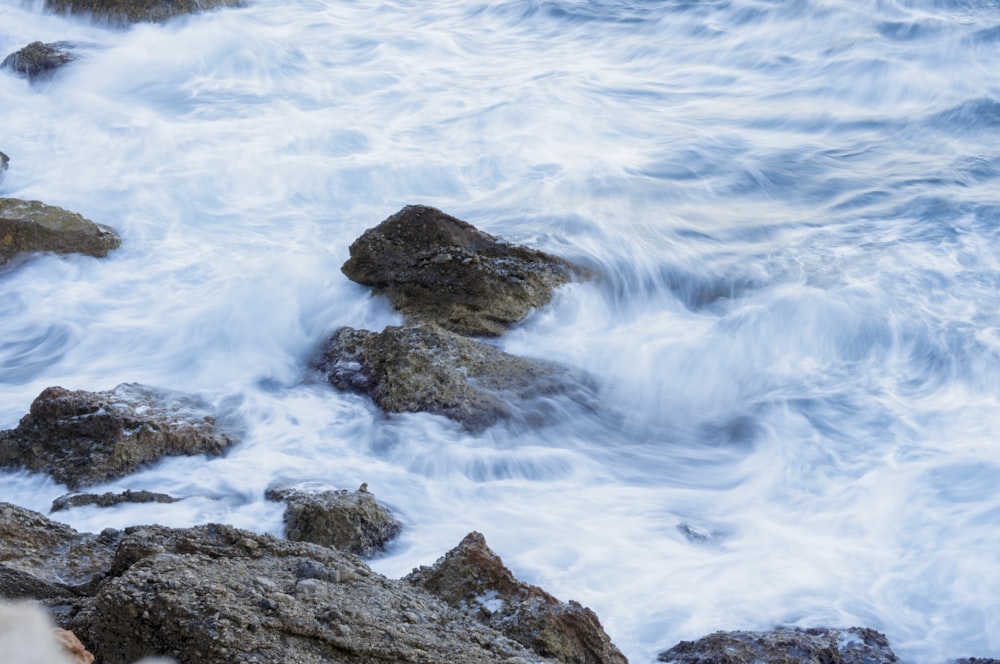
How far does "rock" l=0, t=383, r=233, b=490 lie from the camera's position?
442cm

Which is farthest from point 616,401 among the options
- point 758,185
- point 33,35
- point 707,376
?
point 33,35

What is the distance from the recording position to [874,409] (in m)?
5.68

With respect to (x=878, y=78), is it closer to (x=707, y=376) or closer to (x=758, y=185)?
(x=758, y=185)

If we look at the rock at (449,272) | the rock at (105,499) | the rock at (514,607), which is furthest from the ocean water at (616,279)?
the rock at (514,607)

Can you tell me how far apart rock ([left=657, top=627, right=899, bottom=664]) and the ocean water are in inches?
9.0

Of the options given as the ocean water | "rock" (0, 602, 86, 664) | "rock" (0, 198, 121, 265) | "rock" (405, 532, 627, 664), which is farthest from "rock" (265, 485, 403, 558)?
"rock" (0, 198, 121, 265)

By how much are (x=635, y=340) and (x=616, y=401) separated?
677mm

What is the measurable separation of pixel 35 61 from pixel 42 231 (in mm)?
4626

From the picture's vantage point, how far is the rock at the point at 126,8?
38.6 ft

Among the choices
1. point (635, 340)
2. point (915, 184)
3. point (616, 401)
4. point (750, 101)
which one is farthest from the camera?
point (750, 101)

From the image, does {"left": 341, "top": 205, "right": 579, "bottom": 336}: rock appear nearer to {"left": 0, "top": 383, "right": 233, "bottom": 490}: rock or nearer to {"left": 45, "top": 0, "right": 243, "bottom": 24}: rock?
{"left": 0, "top": 383, "right": 233, "bottom": 490}: rock

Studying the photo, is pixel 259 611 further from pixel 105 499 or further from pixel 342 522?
pixel 105 499

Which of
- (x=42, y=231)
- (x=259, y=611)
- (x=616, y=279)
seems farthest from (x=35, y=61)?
(x=259, y=611)

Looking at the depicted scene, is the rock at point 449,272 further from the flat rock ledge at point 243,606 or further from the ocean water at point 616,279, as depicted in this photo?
the flat rock ledge at point 243,606
